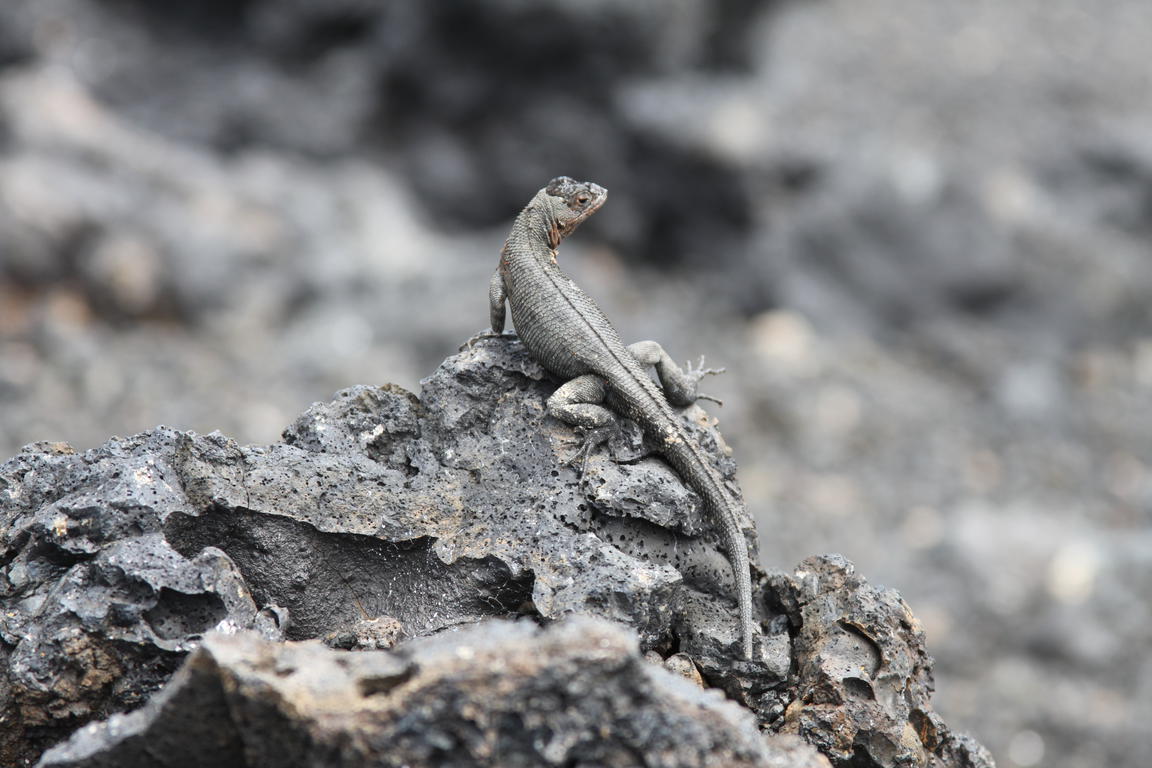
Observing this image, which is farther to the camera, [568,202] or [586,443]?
[568,202]

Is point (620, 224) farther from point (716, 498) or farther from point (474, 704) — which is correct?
point (474, 704)

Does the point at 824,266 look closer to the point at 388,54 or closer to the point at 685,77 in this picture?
the point at 685,77

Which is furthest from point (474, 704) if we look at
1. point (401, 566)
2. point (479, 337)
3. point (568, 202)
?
point (568, 202)

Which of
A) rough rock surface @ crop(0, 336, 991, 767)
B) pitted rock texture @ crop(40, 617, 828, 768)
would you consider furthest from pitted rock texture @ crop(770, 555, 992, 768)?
pitted rock texture @ crop(40, 617, 828, 768)

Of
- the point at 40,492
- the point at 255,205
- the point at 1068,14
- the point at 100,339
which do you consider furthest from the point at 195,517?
the point at 1068,14

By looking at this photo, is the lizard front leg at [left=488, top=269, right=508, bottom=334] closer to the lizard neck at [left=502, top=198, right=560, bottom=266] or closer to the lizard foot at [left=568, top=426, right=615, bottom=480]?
the lizard neck at [left=502, top=198, right=560, bottom=266]

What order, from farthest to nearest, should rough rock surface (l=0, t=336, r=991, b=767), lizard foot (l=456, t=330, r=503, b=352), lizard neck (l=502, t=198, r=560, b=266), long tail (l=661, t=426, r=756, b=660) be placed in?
lizard neck (l=502, t=198, r=560, b=266), lizard foot (l=456, t=330, r=503, b=352), long tail (l=661, t=426, r=756, b=660), rough rock surface (l=0, t=336, r=991, b=767)

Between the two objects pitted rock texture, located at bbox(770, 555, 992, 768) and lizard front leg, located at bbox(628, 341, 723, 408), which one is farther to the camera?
lizard front leg, located at bbox(628, 341, 723, 408)

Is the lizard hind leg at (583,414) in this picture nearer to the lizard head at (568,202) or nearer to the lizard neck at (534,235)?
the lizard neck at (534,235)
